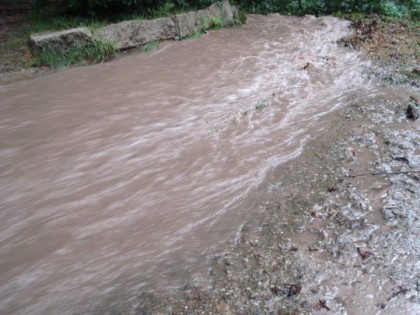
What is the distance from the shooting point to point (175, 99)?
5988mm

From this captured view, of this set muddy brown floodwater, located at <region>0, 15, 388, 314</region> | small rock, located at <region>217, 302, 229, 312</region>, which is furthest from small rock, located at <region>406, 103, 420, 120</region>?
small rock, located at <region>217, 302, 229, 312</region>

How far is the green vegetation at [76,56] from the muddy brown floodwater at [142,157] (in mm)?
346

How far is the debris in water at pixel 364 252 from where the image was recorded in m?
2.80

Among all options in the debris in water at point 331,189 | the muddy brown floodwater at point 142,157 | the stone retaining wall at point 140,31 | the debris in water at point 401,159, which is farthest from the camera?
the stone retaining wall at point 140,31

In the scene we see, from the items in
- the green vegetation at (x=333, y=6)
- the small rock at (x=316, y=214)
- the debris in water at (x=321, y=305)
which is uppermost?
the green vegetation at (x=333, y=6)

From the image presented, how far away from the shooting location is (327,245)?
9.70 ft

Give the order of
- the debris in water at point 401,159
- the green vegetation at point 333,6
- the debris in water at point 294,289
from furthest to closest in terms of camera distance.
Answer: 1. the green vegetation at point 333,6
2. the debris in water at point 401,159
3. the debris in water at point 294,289

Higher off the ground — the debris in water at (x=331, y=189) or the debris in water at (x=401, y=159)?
the debris in water at (x=331, y=189)

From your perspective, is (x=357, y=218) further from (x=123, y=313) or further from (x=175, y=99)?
(x=175, y=99)

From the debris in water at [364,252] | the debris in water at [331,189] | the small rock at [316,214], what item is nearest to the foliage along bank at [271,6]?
the debris in water at [331,189]

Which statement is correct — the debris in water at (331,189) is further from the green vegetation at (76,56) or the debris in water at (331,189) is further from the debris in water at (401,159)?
the green vegetation at (76,56)

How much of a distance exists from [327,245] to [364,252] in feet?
0.79

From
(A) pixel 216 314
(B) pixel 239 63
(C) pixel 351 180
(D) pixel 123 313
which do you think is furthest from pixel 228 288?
(B) pixel 239 63

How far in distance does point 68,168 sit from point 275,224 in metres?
2.30
